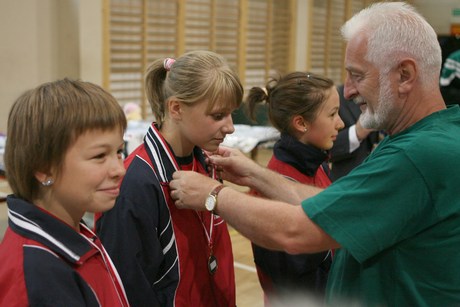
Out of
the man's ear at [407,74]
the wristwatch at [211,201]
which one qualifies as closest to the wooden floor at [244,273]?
the wristwatch at [211,201]

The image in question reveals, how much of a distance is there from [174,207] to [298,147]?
28.8 inches

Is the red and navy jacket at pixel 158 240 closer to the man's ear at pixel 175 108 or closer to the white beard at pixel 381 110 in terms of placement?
the man's ear at pixel 175 108

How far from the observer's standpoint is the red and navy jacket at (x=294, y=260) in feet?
7.10

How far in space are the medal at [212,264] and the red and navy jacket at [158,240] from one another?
12mm

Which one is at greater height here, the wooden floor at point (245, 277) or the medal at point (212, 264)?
the medal at point (212, 264)

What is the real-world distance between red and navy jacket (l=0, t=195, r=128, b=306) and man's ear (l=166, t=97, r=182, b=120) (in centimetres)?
69

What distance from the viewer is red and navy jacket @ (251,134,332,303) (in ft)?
7.10

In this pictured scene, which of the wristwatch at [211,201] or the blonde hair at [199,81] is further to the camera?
the blonde hair at [199,81]

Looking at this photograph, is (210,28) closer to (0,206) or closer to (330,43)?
(330,43)

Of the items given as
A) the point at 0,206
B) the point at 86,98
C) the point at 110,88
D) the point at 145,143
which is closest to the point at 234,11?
the point at 110,88

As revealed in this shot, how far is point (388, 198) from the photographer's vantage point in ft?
4.70

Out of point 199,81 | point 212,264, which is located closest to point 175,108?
point 199,81

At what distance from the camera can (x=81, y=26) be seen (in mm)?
A: 6074

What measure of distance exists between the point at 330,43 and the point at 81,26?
5523 mm
